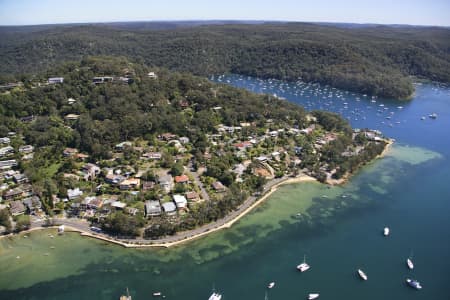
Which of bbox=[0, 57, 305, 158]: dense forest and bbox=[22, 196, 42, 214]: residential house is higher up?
bbox=[0, 57, 305, 158]: dense forest

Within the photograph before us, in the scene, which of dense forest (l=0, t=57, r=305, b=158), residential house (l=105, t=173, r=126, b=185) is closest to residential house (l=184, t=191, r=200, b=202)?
residential house (l=105, t=173, r=126, b=185)

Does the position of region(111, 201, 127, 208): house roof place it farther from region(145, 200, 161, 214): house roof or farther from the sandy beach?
the sandy beach

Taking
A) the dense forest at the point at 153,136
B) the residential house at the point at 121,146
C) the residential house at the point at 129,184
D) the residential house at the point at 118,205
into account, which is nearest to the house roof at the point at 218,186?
the dense forest at the point at 153,136

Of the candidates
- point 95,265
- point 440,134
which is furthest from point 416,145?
point 95,265

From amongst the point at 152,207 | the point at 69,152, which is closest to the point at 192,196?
the point at 152,207

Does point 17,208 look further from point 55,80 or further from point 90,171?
point 55,80

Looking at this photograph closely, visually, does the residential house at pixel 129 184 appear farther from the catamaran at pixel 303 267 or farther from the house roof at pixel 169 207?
the catamaran at pixel 303 267
